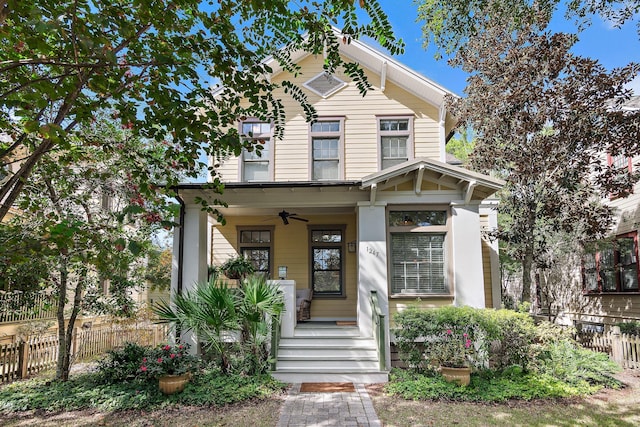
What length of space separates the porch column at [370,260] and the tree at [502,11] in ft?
12.6

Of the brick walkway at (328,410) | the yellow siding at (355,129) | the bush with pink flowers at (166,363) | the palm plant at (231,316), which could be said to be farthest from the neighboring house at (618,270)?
the bush with pink flowers at (166,363)

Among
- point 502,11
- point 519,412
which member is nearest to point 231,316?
point 519,412

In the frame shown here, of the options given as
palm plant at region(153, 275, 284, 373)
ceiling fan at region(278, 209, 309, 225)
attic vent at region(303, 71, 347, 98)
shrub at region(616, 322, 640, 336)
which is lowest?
shrub at region(616, 322, 640, 336)

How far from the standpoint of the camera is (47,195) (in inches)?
299

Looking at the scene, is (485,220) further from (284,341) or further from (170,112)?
(170,112)

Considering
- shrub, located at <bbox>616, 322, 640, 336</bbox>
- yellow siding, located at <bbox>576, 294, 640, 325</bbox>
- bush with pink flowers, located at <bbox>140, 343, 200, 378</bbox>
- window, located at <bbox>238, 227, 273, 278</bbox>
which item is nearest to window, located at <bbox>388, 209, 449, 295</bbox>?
window, located at <bbox>238, 227, 273, 278</bbox>

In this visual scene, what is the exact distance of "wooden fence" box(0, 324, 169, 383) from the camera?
8.48 meters

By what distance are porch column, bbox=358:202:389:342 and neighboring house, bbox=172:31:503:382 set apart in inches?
0.9

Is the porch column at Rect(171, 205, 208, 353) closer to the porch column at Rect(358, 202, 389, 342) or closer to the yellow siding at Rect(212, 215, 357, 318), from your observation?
the yellow siding at Rect(212, 215, 357, 318)

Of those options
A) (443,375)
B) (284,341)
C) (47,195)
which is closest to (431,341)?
(443,375)

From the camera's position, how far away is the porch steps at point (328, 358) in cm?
799

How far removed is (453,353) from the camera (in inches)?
294

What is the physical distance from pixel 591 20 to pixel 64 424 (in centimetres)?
944

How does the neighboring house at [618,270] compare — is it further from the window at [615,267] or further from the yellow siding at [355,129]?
the yellow siding at [355,129]
